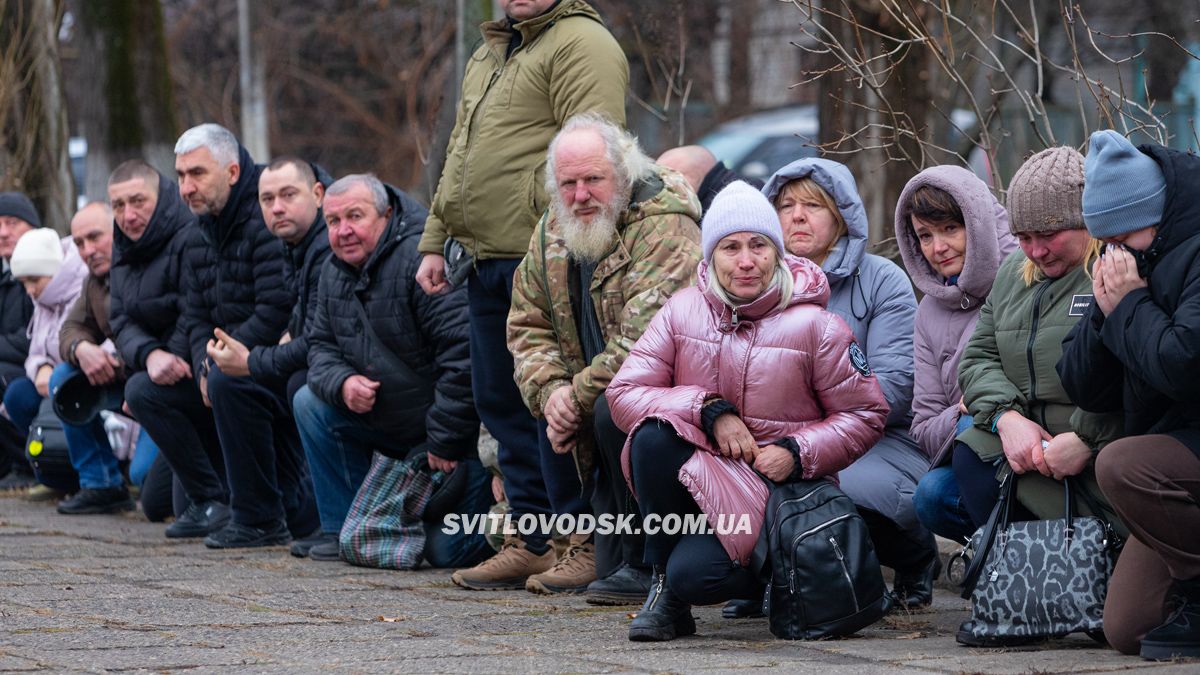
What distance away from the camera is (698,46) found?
29141mm

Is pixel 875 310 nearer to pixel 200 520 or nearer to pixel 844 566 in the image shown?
pixel 844 566

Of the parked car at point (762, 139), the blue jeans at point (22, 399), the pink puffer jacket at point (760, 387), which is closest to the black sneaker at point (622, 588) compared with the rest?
the pink puffer jacket at point (760, 387)

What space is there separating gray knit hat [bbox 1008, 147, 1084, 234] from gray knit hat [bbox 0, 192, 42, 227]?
281 inches

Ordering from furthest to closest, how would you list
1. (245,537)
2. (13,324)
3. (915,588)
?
(13,324) < (245,537) < (915,588)

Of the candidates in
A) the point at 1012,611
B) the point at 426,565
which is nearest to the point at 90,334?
the point at 426,565

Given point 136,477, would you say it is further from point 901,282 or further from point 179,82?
point 179,82

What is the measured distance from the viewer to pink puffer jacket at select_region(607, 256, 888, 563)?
212 inches

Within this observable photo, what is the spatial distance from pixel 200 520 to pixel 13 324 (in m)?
2.76

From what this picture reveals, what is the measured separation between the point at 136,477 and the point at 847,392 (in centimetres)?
537

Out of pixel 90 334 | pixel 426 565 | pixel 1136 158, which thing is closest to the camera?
pixel 1136 158

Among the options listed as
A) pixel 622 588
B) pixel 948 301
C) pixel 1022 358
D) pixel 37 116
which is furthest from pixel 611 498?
pixel 37 116

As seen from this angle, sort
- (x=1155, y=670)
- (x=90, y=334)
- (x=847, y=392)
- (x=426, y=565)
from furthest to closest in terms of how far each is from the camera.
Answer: (x=90, y=334) < (x=426, y=565) < (x=847, y=392) < (x=1155, y=670)

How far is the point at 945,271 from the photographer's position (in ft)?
19.4

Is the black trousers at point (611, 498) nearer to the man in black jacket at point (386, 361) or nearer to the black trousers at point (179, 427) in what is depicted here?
the man in black jacket at point (386, 361)
